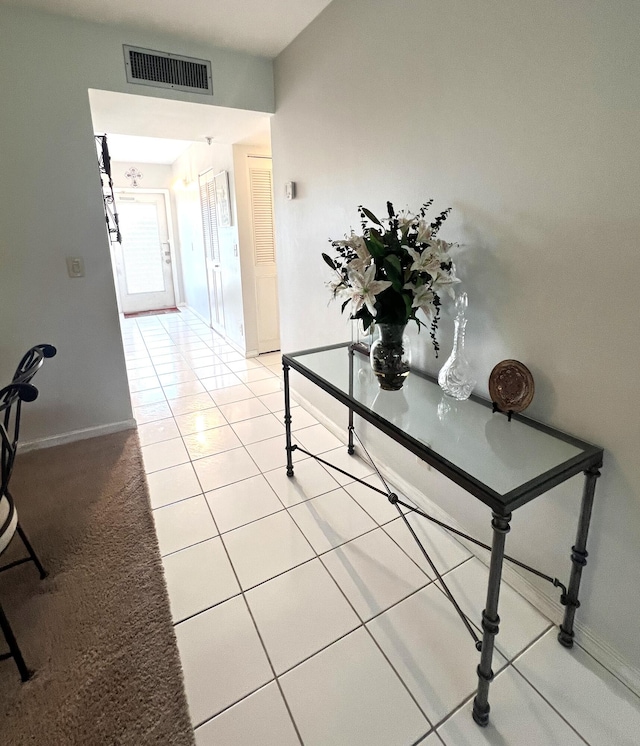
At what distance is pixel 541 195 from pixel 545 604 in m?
1.41

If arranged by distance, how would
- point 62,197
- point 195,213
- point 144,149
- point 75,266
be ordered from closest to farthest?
point 62,197, point 75,266, point 144,149, point 195,213

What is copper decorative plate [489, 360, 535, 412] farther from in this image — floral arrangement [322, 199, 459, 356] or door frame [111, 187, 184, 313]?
door frame [111, 187, 184, 313]

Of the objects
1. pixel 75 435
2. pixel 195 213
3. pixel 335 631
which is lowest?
pixel 335 631

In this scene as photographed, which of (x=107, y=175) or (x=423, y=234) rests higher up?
(x=107, y=175)

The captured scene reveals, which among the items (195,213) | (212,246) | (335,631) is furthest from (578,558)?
(195,213)

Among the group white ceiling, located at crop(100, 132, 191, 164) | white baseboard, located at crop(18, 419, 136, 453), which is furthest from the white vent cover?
white baseboard, located at crop(18, 419, 136, 453)

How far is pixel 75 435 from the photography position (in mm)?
2777

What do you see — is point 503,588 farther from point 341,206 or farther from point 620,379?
point 341,206

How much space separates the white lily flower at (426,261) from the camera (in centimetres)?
140

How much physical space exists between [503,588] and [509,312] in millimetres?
1072

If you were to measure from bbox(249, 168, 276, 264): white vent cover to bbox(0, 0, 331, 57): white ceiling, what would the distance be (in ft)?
5.21

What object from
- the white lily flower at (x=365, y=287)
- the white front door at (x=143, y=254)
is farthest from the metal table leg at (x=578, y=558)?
the white front door at (x=143, y=254)

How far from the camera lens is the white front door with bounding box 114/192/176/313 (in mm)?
6754

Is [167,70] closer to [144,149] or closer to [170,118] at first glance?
[170,118]
